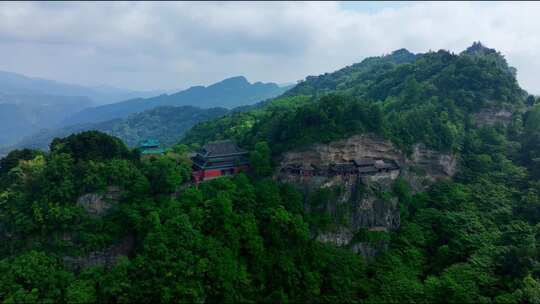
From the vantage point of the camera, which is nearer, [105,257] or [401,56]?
[105,257]

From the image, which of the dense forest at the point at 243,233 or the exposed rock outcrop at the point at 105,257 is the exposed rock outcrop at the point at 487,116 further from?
the exposed rock outcrop at the point at 105,257

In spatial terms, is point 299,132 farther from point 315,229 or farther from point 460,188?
point 460,188

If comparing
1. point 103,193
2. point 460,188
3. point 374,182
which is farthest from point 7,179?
point 460,188

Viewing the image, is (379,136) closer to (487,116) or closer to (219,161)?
(219,161)

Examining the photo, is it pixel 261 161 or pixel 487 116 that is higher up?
pixel 487 116

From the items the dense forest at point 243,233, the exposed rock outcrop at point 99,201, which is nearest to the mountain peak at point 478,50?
the dense forest at point 243,233

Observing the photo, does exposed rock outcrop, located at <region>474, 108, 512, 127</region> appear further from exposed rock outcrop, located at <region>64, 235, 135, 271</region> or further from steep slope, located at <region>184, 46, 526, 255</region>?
exposed rock outcrop, located at <region>64, 235, 135, 271</region>

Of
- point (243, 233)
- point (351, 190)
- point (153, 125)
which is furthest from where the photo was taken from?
point (153, 125)

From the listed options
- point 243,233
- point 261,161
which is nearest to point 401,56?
point 261,161
